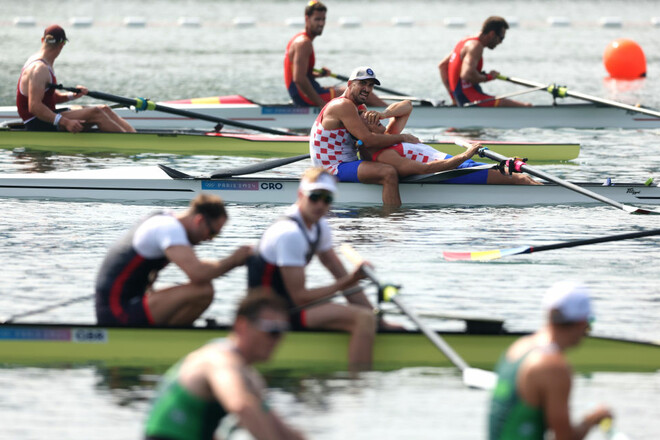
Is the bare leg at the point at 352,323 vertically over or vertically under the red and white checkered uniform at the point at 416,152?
under

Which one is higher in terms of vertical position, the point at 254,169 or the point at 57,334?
the point at 254,169

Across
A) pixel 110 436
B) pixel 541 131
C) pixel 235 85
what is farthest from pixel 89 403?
pixel 235 85

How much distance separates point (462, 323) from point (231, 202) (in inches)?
213

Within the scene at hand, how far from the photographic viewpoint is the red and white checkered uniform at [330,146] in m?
13.6

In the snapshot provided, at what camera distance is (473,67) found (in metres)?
19.2

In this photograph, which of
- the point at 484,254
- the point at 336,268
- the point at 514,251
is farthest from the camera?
the point at 484,254

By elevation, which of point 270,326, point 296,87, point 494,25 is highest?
point 494,25

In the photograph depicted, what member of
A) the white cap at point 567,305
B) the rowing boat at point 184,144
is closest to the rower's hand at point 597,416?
the white cap at point 567,305

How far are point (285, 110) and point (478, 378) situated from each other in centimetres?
1263

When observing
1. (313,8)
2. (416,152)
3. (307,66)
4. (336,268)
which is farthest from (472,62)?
(336,268)

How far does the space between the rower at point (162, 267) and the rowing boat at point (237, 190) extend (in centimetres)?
598

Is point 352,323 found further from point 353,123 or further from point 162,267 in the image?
point 353,123

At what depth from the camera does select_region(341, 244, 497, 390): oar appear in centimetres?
765

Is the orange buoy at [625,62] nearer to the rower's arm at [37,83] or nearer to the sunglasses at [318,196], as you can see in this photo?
the rower's arm at [37,83]
